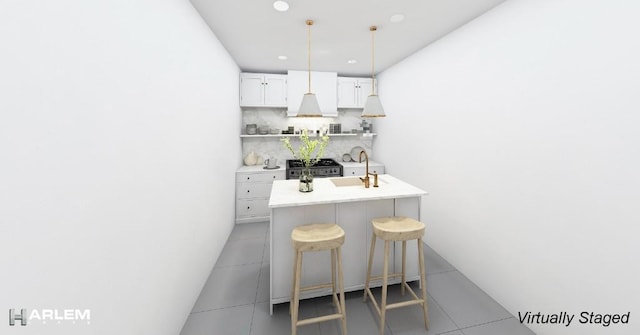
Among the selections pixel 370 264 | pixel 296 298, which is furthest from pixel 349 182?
pixel 296 298

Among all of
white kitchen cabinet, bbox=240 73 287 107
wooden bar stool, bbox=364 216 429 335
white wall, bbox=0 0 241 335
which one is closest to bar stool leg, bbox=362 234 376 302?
wooden bar stool, bbox=364 216 429 335

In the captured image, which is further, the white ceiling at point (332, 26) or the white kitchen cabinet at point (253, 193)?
the white kitchen cabinet at point (253, 193)

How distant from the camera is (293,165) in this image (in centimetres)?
453

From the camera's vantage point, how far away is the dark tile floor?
1.86 metres

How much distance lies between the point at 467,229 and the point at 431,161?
95 cm

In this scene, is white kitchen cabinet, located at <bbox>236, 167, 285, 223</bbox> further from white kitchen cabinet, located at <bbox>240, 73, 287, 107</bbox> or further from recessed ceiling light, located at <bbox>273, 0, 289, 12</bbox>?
recessed ceiling light, located at <bbox>273, 0, 289, 12</bbox>

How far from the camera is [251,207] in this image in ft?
13.5

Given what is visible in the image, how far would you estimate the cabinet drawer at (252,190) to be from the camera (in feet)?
13.2

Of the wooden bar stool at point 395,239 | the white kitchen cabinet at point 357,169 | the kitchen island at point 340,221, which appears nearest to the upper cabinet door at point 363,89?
the white kitchen cabinet at point 357,169

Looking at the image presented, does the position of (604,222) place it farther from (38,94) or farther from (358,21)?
(38,94)

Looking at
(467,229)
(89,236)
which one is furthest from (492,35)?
(89,236)

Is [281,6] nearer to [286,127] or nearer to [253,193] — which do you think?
[286,127]

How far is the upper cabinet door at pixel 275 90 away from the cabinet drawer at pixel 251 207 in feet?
5.88

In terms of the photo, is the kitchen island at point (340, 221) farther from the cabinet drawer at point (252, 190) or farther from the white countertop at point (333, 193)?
the cabinet drawer at point (252, 190)
